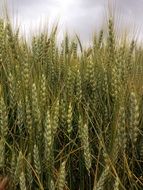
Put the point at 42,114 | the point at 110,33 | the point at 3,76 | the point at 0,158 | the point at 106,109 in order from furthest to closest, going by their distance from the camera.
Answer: the point at 110,33 < the point at 3,76 < the point at 106,109 < the point at 42,114 < the point at 0,158

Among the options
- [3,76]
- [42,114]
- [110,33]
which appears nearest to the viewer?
[42,114]

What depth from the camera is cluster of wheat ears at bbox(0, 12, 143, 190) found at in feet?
5.55

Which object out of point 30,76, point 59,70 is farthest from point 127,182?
point 59,70

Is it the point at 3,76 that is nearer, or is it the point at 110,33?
the point at 3,76

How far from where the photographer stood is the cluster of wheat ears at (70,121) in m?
1.69

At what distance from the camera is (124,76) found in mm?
2104

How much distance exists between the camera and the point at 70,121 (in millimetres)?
1878

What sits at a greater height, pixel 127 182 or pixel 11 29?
pixel 11 29

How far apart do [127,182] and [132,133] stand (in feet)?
0.76

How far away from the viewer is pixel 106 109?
2.03 m

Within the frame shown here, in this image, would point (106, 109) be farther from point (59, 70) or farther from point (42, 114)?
point (59, 70)

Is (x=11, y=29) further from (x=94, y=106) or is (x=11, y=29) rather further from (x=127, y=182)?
(x=127, y=182)

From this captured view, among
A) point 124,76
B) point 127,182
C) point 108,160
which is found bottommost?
point 127,182

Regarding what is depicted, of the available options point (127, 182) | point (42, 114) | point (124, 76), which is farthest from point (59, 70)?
point (127, 182)
